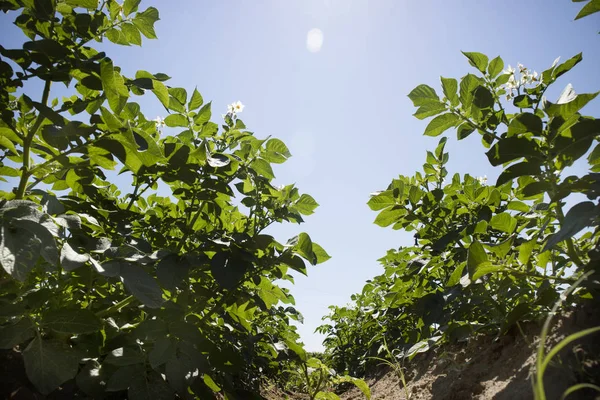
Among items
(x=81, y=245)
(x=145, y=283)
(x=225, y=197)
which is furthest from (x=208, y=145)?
(x=145, y=283)

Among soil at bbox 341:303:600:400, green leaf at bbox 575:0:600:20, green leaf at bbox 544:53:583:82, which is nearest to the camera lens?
soil at bbox 341:303:600:400

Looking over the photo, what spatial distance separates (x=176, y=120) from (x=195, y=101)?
0.43ft

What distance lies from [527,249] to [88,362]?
1584 mm

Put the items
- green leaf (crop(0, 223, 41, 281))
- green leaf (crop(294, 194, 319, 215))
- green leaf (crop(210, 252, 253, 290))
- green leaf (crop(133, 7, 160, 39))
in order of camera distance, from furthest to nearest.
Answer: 1. green leaf (crop(294, 194, 319, 215))
2. green leaf (crop(133, 7, 160, 39))
3. green leaf (crop(210, 252, 253, 290))
4. green leaf (crop(0, 223, 41, 281))

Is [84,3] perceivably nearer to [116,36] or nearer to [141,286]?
[116,36]

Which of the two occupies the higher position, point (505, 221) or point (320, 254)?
point (320, 254)

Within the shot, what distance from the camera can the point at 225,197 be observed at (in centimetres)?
196

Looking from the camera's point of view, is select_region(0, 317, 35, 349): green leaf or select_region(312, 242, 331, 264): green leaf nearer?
Result: select_region(0, 317, 35, 349): green leaf

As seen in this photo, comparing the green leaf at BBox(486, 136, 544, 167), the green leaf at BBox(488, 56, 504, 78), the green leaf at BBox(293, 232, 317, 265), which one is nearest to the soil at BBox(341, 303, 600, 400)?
the green leaf at BBox(486, 136, 544, 167)

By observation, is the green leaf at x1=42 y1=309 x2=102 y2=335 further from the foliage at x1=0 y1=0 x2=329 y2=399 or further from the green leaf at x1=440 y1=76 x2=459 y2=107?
the green leaf at x1=440 y1=76 x2=459 y2=107

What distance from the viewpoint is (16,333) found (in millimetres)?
1237

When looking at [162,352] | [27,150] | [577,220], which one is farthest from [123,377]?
[577,220]

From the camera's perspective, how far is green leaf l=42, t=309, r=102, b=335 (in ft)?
4.21

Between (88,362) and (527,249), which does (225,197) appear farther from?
(527,249)
